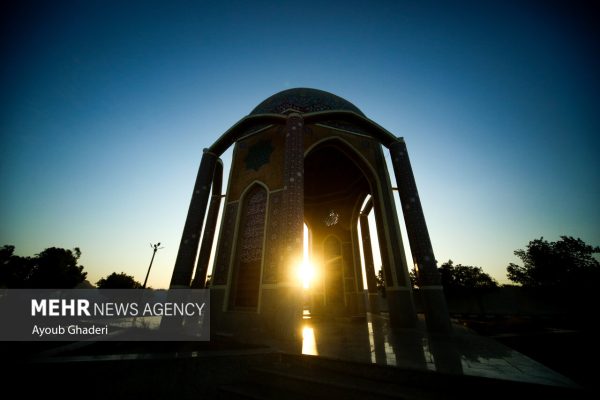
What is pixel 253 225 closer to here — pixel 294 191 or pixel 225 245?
pixel 225 245

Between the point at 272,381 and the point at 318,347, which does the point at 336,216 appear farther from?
the point at 272,381

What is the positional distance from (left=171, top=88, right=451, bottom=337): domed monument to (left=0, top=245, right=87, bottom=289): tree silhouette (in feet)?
90.9

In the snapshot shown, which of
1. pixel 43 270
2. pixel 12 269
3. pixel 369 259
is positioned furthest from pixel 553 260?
pixel 12 269

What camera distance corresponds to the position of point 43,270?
2508 cm

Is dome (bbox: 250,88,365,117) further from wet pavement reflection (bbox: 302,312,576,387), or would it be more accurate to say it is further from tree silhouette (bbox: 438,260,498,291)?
tree silhouette (bbox: 438,260,498,291)

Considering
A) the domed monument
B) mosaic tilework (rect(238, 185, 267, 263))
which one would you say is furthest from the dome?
mosaic tilework (rect(238, 185, 267, 263))

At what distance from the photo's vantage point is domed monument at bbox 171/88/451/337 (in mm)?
6770

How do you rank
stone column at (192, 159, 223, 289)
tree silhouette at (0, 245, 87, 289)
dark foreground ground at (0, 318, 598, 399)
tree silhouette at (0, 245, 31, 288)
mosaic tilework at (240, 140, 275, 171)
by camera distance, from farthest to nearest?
tree silhouette at (0, 245, 31, 288) → tree silhouette at (0, 245, 87, 289) → stone column at (192, 159, 223, 289) → mosaic tilework at (240, 140, 275, 171) → dark foreground ground at (0, 318, 598, 399)

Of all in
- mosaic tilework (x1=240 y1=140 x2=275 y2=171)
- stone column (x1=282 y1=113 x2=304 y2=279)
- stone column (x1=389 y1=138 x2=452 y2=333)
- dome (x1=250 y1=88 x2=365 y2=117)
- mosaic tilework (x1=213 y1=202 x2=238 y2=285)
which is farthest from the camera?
dome (x1=250 y1=88 x2=365 y2=117)

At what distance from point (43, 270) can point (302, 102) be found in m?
34.5

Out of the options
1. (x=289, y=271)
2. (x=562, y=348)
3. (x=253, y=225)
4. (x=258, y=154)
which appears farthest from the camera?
(x=258, y=154)

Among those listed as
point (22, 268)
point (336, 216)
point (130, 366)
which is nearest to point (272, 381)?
point (130, 366)

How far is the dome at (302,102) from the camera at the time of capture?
1062 cm

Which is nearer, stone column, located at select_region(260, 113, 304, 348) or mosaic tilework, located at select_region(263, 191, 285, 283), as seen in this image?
stone column, located at select_region(260, 113, 304, 348)
